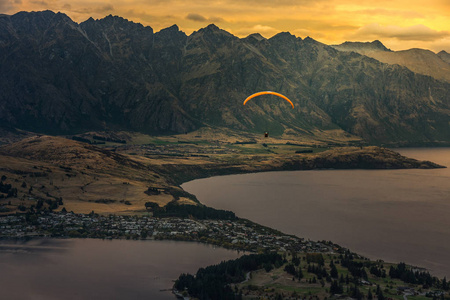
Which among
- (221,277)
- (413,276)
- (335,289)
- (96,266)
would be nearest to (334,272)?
(335,289)

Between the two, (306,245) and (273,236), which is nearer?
(306,245)

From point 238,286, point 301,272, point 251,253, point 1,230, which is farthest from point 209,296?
point 1,230

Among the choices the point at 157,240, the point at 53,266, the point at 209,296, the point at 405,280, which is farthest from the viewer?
the point at 157,240

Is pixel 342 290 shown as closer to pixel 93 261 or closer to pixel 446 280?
pixel 446 280

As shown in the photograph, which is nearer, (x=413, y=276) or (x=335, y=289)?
(x=335, y=289)

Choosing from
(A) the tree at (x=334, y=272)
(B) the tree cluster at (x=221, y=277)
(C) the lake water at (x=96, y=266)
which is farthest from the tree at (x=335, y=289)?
(C) the lake water at (x=96, y=266)

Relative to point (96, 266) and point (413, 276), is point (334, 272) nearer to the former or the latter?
point (413, 276)

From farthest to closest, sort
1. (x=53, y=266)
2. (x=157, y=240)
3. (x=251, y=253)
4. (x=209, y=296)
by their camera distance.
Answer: (x=157, y=240), (x=251, y=253), (x=53, y=266), (x=209, y=296)

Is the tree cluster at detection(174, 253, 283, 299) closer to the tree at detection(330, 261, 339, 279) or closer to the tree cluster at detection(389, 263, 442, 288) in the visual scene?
the tree at detection(330, 261, 339, 279)

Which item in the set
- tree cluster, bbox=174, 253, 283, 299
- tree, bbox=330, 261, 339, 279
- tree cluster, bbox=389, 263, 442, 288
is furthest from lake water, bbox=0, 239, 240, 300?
tree cluster, bbox=389, 263, 442, 288
